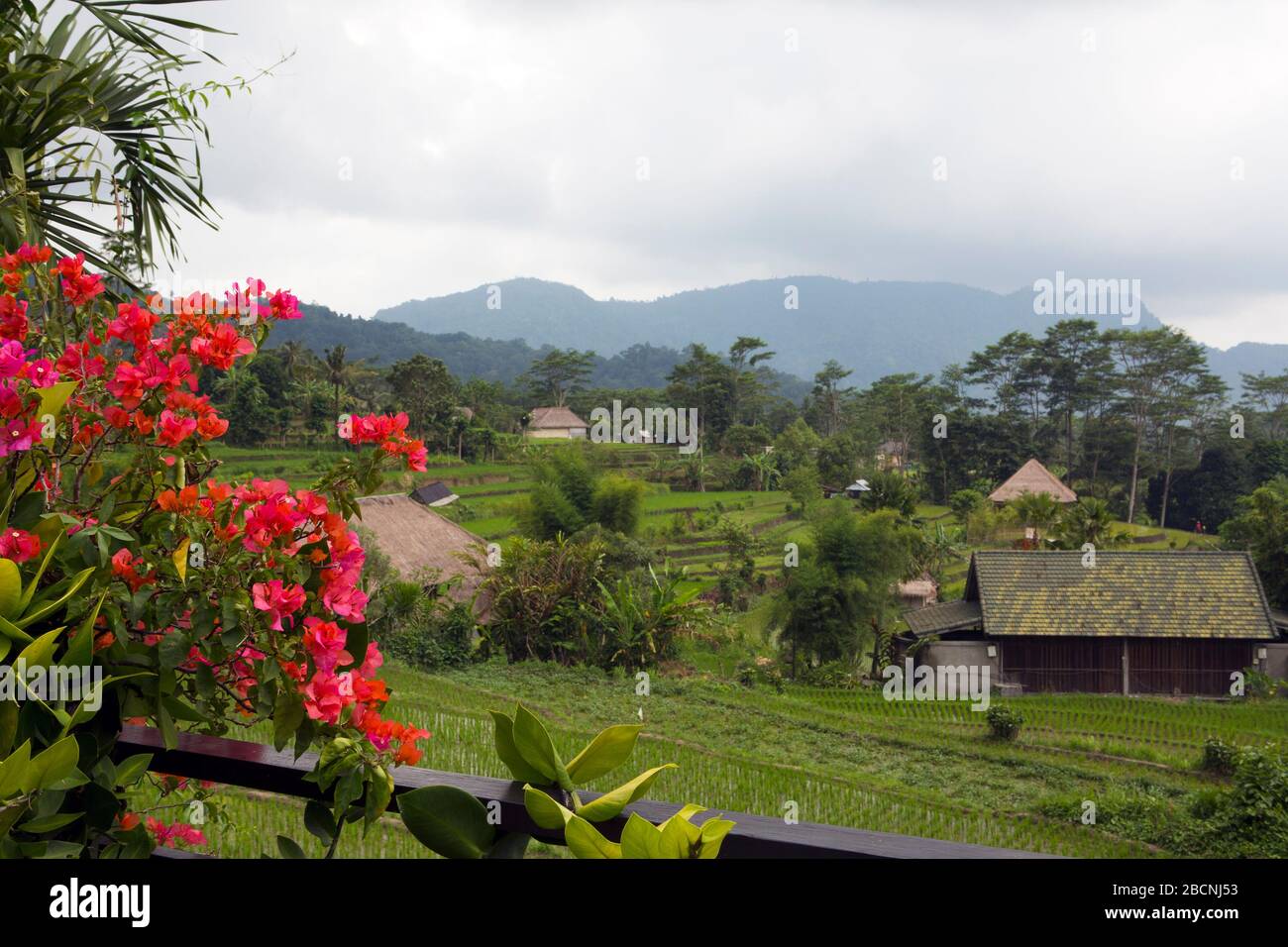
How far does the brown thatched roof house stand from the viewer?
41.4 meters

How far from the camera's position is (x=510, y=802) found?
0.86 meters

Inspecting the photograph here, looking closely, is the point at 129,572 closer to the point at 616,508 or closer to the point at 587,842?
the point at 587,842

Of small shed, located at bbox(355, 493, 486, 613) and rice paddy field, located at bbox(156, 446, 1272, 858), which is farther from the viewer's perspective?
small shed, located at bbox(355, 493, 486, 613)

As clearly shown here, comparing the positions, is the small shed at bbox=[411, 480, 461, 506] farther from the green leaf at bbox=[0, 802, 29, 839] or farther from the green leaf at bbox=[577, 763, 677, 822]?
the green leaf at bbox=[577, 763, 677, 822]

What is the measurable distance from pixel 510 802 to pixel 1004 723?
41.9ft

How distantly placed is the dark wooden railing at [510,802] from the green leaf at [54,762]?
0.20m

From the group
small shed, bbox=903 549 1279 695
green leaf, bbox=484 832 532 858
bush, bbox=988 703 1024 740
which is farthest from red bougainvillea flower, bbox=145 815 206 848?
small shed, bbox=903 549 1279 695

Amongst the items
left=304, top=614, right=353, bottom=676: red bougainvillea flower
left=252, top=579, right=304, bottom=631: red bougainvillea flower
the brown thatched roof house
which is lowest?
left=304, top=614, right=353, bottom=676: red bougainvillea flower

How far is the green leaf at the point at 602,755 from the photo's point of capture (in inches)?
33.1

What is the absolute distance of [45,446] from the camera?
1241 mm

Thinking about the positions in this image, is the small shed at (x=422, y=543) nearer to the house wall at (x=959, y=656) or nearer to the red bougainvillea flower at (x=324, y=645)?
the house wall at (x=959, y=656)

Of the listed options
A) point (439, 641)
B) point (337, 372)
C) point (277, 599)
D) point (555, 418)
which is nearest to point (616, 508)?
point (439, 641)
